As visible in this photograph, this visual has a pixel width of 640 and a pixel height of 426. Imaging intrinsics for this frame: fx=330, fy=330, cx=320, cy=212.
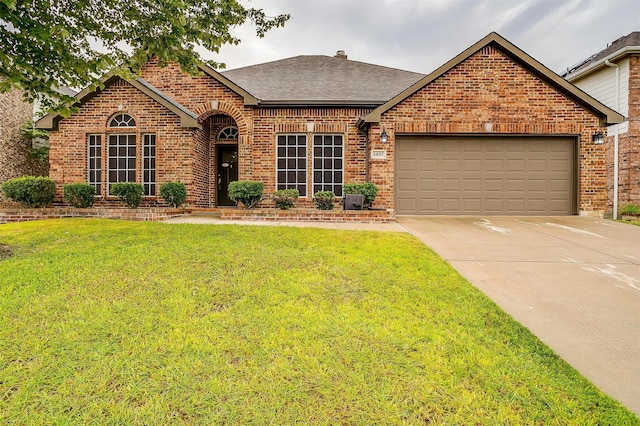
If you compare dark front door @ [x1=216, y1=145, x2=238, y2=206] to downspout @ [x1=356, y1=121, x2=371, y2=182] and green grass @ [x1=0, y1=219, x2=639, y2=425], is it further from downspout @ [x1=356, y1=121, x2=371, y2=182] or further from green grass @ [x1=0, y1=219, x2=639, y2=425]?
green grass @ [x1=0, y1=219, x2=639, y2=425]

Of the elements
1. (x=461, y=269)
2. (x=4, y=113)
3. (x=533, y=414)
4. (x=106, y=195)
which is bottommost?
(x=533, y=414)

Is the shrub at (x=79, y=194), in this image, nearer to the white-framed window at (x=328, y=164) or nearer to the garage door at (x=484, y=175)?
the white-framed window at (x=328, y=164)

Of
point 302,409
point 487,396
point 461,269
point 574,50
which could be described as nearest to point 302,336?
point 302,409

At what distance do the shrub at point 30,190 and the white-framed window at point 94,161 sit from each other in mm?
1114

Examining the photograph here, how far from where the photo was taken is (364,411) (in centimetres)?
189

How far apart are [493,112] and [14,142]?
18.0m

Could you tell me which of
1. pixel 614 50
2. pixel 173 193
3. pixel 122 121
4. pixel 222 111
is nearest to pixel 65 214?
pixel 173 193

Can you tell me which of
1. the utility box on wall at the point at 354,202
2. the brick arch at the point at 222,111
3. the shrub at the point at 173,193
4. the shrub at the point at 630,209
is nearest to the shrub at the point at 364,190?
the utility box on wall at the point at 354,202

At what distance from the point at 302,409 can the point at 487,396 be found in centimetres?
114

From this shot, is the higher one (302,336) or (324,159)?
(324,159)

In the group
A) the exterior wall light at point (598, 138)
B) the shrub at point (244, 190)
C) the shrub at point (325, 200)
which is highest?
the exterior wall light at point (598, 138)

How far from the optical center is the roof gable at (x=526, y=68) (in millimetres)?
9570

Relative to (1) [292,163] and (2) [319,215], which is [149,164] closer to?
(1) [292,163]

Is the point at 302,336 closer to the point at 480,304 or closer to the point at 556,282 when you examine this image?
the point at 480,304
